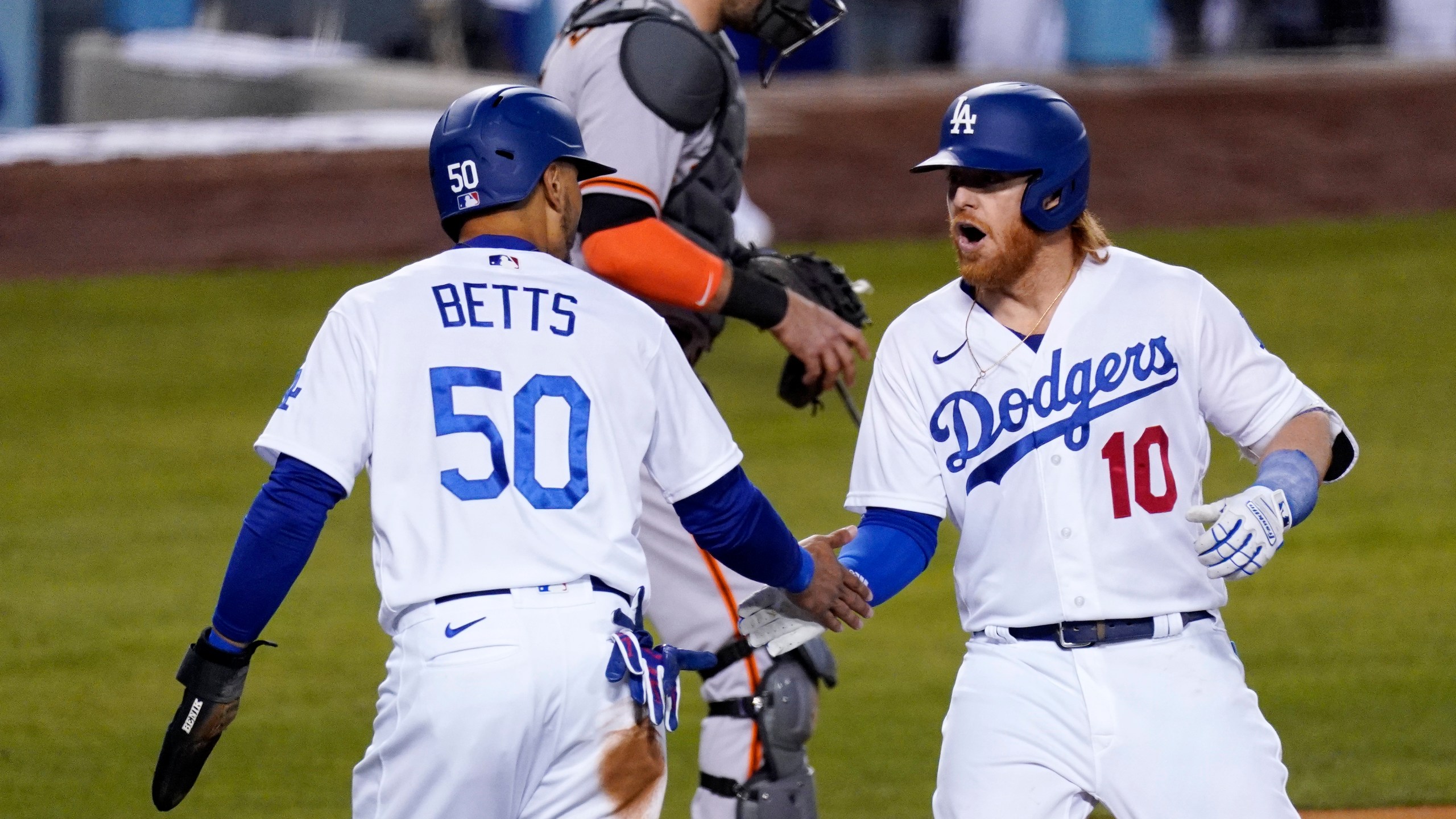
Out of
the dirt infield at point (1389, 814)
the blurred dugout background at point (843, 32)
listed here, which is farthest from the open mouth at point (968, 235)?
the blurred dugout background at point (843, 32)

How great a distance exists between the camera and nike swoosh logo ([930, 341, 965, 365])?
141 inches

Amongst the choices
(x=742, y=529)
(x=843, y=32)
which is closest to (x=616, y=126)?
(x=742, y=529)

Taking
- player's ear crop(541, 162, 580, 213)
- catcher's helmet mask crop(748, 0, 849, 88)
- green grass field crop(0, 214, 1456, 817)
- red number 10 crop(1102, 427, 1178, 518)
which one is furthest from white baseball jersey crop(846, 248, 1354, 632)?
green grass field crop(0, 214, 1456, 817)

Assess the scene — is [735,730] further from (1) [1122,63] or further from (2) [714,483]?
(1) [1122,63]

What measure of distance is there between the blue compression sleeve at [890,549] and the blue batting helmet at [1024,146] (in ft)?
2.00

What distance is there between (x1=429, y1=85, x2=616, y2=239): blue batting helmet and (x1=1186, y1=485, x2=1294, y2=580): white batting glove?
131cm

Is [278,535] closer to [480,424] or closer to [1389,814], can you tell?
[480,424]

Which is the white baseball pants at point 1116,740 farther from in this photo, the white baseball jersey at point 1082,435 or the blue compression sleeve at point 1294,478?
the blue compression sleeve at point 1294,478

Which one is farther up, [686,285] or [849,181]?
[686,285]

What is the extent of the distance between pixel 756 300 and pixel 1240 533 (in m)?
1.48

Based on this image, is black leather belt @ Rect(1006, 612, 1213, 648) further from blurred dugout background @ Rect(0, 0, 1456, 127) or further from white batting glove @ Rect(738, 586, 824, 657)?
blurred dugout background @ Rect(0, 0, 1456, 127)

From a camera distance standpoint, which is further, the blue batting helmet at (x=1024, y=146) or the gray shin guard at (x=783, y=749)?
the gray shin guard at (x=783, y=749)

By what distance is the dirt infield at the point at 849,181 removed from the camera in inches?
578

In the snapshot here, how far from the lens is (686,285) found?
428 cm
